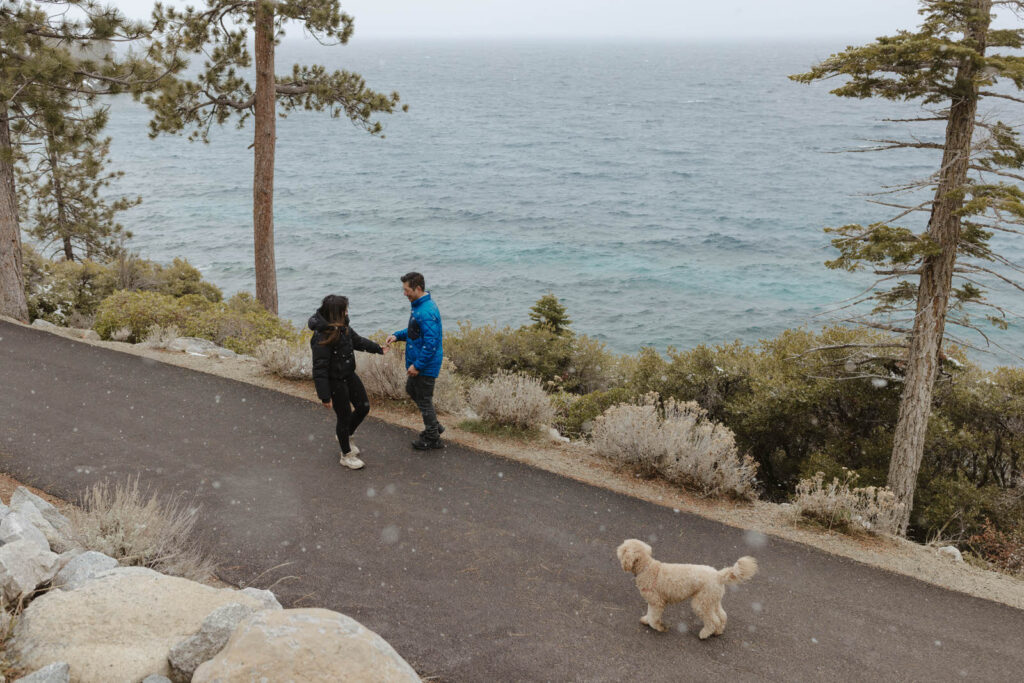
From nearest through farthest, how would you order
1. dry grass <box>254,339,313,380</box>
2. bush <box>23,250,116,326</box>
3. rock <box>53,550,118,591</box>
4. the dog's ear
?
rock <box>53,550,118,591</box>
the dog's ear
dry grass <box>254,339,313,380</box>
bush <box>23,250,116,326</box>

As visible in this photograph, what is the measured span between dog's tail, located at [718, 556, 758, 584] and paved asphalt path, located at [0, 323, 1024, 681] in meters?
0.52

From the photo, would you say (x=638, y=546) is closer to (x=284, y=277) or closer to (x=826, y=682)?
(x=826, y=682)

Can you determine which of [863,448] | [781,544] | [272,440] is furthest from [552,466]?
[863,448]

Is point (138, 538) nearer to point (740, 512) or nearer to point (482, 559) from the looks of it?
point (482, 559)

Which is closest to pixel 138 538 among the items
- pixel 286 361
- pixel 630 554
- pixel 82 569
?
pixel 82 569

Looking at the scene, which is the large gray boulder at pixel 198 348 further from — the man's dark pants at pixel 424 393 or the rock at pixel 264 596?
the rock at pixel 264 596

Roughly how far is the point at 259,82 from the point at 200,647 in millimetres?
14528

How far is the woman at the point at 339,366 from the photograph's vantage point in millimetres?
7246

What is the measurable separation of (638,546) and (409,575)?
6.40ft

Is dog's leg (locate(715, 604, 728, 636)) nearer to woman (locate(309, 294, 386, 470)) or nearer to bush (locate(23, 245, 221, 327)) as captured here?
woman (locate(309, 294, 386, 470))

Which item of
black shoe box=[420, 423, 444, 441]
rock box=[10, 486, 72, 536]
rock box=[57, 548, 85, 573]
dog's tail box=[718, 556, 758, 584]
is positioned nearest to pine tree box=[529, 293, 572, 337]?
black shoe box=[420, 423, 444, 441]

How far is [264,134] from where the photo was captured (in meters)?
15.8

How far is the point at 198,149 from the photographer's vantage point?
8344 cm

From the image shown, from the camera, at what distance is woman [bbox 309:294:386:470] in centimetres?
725
